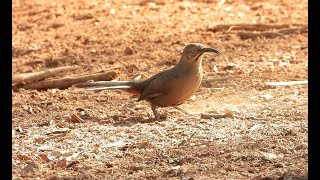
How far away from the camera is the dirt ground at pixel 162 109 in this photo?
6266 mm

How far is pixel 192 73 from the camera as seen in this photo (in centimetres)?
783

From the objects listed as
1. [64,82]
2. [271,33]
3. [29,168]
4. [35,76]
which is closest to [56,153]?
[29,168]

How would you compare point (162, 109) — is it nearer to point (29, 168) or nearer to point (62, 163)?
point (62, 163)

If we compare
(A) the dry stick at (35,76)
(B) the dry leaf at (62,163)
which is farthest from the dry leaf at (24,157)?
(A) the dry stick at (35,76)

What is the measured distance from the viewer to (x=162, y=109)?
27.4 feet

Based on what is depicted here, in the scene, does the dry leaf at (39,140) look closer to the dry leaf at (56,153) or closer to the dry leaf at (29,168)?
the dry leaf at (56,153)

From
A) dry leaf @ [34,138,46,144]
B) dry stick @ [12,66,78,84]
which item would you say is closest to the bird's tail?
dry leaf @ [34,138,46,144]

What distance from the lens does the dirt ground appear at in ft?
20.6

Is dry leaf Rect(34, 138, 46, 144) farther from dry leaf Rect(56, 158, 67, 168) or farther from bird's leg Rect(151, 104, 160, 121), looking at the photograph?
bird's leg Rect(151, 104, 160, 121)

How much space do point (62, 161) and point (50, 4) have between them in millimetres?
7627

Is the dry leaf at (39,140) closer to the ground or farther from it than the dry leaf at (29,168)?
farther from it

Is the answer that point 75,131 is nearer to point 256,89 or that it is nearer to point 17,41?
point 256,89

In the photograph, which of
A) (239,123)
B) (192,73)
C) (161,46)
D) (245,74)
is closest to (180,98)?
(192,73)

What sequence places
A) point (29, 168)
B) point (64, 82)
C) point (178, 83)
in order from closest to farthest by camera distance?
point (29, 168) < point (178, 83) < point (64, 82)
